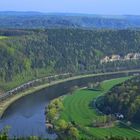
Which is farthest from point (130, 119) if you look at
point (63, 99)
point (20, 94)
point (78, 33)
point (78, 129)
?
point (78, 33)

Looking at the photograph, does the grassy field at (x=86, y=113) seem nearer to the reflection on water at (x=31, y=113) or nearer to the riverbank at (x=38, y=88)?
the reflection on water at (x=31, y=113)

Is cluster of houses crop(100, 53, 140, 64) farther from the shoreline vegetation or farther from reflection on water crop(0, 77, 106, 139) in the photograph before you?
the shoreline vegetation

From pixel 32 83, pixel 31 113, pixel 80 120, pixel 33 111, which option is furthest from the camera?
pixel 32 83

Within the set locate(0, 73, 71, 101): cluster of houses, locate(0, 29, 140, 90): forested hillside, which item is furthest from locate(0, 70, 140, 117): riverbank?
locate(0, 29, 140, 90): forested hillside

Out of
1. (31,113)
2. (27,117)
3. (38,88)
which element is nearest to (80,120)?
(27,117)

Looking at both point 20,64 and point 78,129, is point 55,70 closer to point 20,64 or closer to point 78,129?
point 20,64

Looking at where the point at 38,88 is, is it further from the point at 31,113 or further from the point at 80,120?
the point at 80,120

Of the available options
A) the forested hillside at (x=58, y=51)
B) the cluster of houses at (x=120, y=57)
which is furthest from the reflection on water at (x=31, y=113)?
the cluster of houses at (x=120, y=57)
